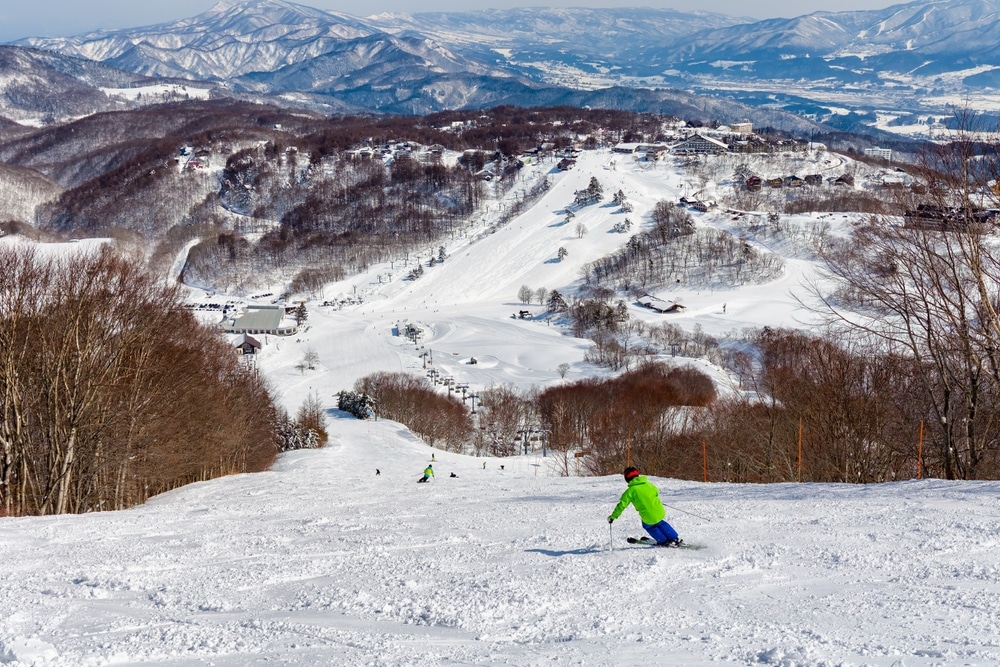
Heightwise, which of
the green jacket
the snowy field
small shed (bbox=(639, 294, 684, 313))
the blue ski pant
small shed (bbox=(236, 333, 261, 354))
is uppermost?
small shed (bbox=(639, 294, 684, 313))

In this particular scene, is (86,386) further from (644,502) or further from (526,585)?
(644,502)

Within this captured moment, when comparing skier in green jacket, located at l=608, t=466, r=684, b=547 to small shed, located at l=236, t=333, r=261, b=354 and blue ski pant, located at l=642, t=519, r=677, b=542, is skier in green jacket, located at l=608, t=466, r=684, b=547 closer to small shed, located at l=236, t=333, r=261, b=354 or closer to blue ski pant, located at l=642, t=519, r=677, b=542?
blue ski pant, located at l=642, t=519, r=677, b=542

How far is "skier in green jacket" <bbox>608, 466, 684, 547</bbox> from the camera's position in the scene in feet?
24.8

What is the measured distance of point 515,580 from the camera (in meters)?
6.79

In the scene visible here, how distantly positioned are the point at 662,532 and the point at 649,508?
0.31 meters

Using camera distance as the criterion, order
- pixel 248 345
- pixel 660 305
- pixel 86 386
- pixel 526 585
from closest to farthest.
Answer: pixel 526 585 < pixel 86 386 < pixel 248 345 < pixel 660 305

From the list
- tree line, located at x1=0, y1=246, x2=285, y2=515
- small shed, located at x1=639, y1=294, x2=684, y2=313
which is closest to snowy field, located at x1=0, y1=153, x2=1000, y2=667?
tree line, located at x1=0, y1=246, x2=285, y2=515

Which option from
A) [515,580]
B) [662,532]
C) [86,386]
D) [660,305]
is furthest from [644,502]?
[660,305]

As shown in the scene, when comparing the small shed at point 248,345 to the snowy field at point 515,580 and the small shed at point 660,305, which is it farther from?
the snowy field at point 515,580

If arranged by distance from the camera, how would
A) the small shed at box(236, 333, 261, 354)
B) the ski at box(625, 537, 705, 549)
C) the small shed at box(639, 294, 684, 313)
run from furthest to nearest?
the small shed at box(639, 294, 684, 313), the small shed at box(236, 333, 261, 354), the ski at box(625, 537, 705, 549)

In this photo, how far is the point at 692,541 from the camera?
776 centimetres

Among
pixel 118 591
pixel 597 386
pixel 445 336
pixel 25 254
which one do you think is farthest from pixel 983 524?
pixel 445 336

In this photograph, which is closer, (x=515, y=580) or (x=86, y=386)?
(x=515, y=580)

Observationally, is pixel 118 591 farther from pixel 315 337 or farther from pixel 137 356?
pixel 315 337
